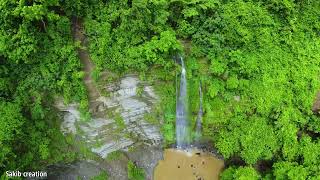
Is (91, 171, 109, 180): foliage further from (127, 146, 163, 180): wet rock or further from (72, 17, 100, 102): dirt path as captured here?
(72, 17, 100, 102): dirt path

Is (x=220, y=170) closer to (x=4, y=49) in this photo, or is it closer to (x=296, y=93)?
(x=296, y=93)

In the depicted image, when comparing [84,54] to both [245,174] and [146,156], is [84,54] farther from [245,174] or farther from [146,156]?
[245,174]

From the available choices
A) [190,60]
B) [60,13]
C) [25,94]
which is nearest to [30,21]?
[60,13]

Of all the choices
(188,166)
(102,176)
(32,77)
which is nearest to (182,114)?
(188,166)

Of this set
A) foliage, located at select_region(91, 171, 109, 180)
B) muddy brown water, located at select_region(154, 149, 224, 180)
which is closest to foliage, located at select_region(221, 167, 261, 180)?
muddy brown water, located at select_region(154, 149, 224, 180)

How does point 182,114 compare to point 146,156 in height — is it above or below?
above

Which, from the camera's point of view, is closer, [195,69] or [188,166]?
[195,69]
